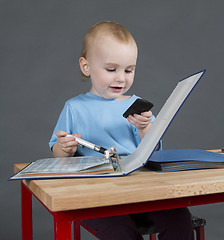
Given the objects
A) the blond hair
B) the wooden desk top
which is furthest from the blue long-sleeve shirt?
the wooden desk top

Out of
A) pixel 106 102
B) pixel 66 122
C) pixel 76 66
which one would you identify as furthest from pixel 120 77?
pixel 76 66

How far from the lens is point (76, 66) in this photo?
9.11 ft

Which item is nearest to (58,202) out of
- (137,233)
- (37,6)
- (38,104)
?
(137,233)

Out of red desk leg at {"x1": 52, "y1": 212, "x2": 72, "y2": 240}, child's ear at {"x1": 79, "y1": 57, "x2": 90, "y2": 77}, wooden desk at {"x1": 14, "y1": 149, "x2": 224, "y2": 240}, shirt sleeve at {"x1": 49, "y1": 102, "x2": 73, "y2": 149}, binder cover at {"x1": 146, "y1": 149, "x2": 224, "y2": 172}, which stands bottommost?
red desk leg at {"x1": 52, "y1": 212, "x2": 72, "y2": 240}

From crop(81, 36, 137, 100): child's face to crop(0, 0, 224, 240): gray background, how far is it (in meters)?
1.24

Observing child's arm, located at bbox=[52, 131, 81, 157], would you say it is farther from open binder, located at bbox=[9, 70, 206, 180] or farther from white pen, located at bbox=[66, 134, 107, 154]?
open binder, located at bbox=[9, 70, 206, 180]

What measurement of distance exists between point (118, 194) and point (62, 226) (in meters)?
0.13

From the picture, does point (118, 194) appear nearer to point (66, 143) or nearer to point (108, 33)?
point (66, 143)

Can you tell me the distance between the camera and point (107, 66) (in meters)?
1.43

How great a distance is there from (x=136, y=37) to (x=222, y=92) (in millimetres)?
849

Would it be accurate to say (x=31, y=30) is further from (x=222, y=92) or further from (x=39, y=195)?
(x=39, y=195)

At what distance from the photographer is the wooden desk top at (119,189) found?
0.72m

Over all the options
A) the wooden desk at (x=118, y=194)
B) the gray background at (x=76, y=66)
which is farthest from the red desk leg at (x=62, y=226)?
the gray background at (x=76, y=66)

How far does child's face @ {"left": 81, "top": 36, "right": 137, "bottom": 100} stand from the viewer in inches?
55.4
